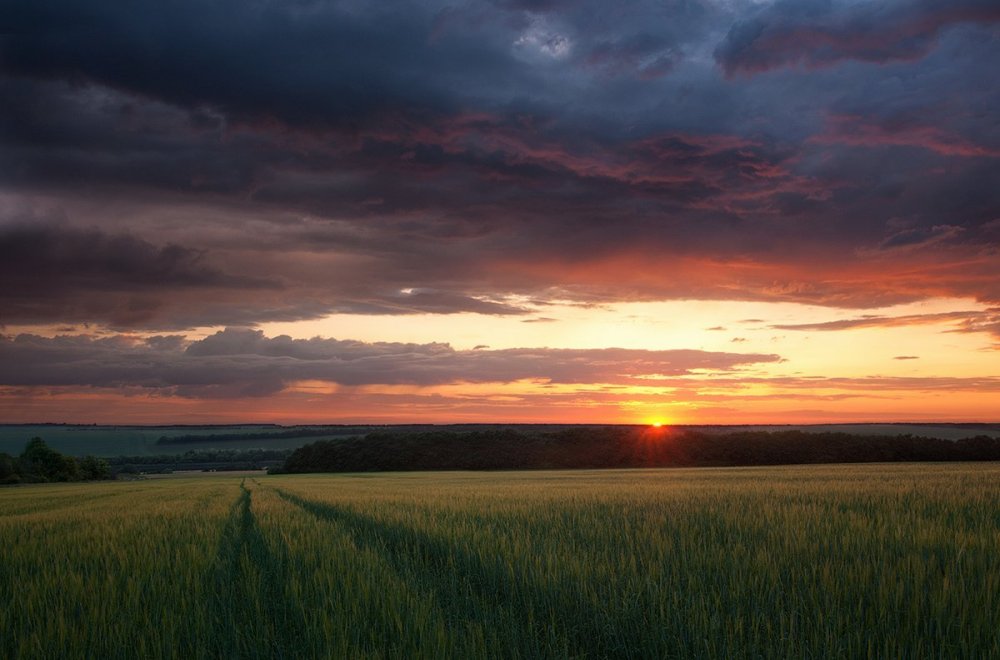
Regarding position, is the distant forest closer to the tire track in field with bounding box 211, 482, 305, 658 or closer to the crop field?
the crop field

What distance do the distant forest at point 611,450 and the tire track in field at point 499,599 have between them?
7069 centimetres

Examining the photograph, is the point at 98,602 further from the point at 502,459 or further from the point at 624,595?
the point at 502,459

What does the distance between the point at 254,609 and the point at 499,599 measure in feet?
7.09

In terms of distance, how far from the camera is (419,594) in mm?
5645

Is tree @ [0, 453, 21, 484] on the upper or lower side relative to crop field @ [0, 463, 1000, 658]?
lower

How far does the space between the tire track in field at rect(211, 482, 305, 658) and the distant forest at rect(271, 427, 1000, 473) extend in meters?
71.4

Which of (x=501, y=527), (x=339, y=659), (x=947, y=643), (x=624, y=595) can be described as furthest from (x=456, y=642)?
(x=501, y=527)

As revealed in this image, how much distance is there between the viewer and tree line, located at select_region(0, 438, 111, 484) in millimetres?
83375

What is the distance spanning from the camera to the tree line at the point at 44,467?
274ft

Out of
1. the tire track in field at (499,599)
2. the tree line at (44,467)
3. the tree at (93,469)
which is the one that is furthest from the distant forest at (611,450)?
the tire track in field at (499,599)

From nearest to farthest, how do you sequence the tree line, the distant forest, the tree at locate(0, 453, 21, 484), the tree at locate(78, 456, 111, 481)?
1. the distant forest
2. the tree at locate(0, 453, 21, 484)
3. the tree line
4. the tree at locate(78, 456, 111, 481)

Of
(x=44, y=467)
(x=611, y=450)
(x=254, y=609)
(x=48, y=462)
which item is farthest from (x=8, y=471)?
(x=254, y=609)

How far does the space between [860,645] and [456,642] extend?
249cm

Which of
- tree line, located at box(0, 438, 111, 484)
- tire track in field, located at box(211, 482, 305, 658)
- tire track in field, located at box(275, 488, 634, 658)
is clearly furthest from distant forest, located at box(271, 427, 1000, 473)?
tire track in field, located at box(211, 482, 305, 658)
